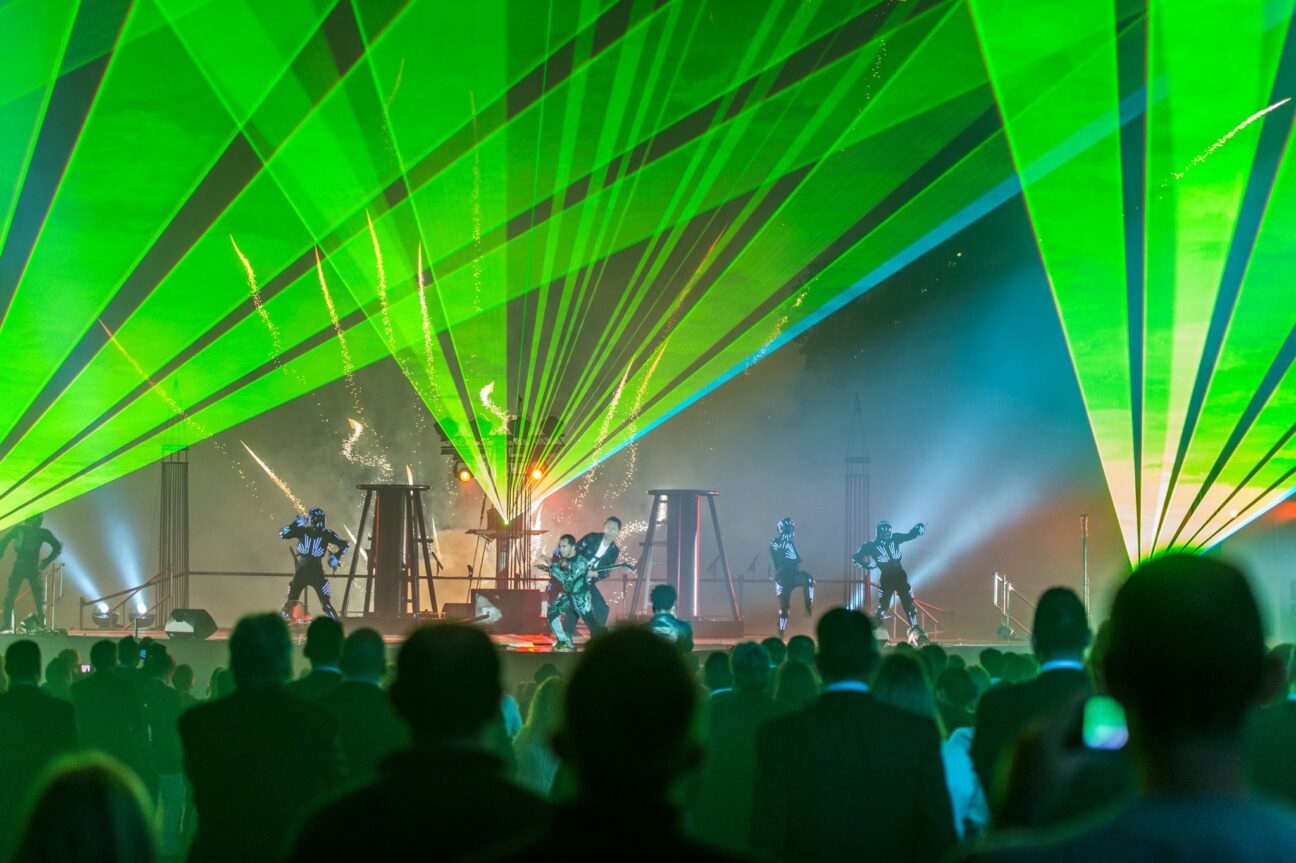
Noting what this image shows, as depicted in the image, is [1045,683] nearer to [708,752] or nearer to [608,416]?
[708,752]

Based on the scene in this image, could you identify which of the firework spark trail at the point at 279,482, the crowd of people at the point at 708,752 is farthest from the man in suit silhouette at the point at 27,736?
the firework spark trail at the point at 279,482

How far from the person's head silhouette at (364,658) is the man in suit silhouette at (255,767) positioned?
2.82 feet

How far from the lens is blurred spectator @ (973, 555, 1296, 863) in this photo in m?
1.47

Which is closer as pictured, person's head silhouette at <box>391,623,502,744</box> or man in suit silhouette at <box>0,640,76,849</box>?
person's head silhouette at <box>391,623,502,744</box>

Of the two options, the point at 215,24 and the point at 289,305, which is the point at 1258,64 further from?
the point at 289,305

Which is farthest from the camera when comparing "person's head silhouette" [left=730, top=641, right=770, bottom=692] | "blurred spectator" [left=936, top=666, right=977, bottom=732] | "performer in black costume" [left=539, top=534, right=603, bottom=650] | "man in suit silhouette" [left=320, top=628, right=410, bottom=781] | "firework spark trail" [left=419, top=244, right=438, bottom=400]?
"firework spark trail" [left=419, top=244, right=438, bottom=400]

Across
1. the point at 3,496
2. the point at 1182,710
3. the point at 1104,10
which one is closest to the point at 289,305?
the point at 3,496

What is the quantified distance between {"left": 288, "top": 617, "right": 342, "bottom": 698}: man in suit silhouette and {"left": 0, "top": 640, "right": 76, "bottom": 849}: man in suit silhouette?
118 centimetres

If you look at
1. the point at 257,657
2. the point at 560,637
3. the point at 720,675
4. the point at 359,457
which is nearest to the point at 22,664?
the point at 257,657

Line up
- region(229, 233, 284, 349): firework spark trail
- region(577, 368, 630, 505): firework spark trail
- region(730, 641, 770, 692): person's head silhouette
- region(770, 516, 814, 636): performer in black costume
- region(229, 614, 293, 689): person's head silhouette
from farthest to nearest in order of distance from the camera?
region(577, 368, 630, 505): firework spark trail, region(229, 233, 284, 349): firework spark trail, region(770, 516, 814, 636): performer in black costume, region(730, 641, 770, 692): person's head silhouette, region(229, 614, 293, 689): person's head silhouette

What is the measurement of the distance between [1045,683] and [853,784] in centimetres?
90

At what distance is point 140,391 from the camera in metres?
19.4

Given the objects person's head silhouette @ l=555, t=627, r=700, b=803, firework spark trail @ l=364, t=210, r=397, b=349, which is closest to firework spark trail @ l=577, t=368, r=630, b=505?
firework spark trail @ l=364, t=210, r=397, b=349

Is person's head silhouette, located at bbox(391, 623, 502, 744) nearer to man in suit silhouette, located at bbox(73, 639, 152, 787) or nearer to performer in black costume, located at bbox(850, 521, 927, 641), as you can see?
man in suit silhouette, located at bbox(73, 639, 152, 787)
